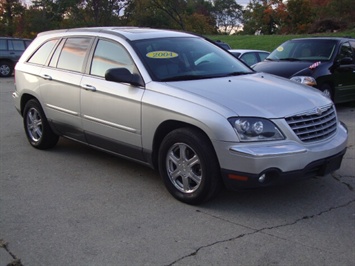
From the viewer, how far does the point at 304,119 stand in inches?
169

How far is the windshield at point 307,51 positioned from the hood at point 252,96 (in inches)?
203

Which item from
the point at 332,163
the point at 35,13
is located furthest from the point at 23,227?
the point at 35,13

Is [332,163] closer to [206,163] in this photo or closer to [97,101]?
[206,163]

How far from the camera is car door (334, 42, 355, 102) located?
31.5 ft

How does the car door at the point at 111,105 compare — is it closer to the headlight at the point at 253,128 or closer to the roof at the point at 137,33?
the roof at the point at 137,33

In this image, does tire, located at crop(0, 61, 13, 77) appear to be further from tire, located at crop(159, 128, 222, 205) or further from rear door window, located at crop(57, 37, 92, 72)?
tire, located at crop(159, 128, 222, 205)

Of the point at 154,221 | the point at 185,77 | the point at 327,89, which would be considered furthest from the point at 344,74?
the point at 154,221

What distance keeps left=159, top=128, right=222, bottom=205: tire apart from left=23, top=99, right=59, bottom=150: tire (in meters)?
2.43

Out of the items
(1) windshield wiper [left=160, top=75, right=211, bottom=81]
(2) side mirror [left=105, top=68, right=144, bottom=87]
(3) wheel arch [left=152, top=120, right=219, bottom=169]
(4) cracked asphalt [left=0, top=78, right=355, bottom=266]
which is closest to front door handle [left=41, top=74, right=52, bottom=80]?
(4) cracked asphalt [left=0, top=78, right=355, bottom=266]

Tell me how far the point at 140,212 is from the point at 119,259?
923mm

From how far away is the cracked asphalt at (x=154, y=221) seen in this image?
11.4ft

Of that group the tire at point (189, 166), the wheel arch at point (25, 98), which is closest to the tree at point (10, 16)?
the wheel arch at point (25, 98)

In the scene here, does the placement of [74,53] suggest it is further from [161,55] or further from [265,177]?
[265,177]

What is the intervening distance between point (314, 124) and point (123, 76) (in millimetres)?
1973
